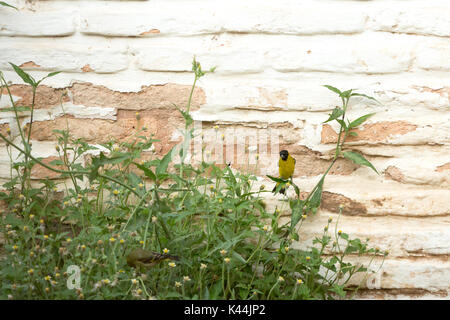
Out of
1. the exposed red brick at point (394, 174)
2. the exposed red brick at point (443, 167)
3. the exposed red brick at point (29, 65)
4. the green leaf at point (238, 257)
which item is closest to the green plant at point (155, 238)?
the green leaf at point (238, 257)

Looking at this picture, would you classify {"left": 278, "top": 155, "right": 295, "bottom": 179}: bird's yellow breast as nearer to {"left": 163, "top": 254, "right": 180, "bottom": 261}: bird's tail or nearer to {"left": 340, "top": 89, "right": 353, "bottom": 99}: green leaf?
{"left": 340, "top": 89, "right": 353, "bottom": 99}: green leaf

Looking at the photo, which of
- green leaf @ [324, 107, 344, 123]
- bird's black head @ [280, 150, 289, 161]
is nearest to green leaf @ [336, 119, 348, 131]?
green leaf @ [324, 107, 344, 123]

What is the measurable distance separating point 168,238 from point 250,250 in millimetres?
373

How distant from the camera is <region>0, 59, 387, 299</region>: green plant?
4.61 feet

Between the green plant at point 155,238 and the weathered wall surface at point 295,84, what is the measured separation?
0.38 ft

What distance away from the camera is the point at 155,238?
1567mm

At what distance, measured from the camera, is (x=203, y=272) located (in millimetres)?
1541

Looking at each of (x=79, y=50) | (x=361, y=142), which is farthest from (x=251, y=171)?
(x=79, y=50)

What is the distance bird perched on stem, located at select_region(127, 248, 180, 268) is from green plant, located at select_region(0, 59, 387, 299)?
0.03 meters

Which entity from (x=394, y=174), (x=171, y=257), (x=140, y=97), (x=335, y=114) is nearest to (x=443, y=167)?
(x=394, y=174)

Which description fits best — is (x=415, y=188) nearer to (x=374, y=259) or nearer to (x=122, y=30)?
(x=374, y=259)

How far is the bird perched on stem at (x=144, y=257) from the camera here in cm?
146

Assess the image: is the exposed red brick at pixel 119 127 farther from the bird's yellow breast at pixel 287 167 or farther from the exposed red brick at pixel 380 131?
the exposed red brick at pixel 380 131

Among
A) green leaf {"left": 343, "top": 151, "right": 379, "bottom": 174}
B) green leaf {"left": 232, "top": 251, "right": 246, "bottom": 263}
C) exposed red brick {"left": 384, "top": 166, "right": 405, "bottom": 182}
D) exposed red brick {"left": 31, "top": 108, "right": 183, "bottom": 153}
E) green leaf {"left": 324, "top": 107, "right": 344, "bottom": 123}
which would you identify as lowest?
green leaf {"left": 232, "top": 251, "right": 246, "bottom": 263}
